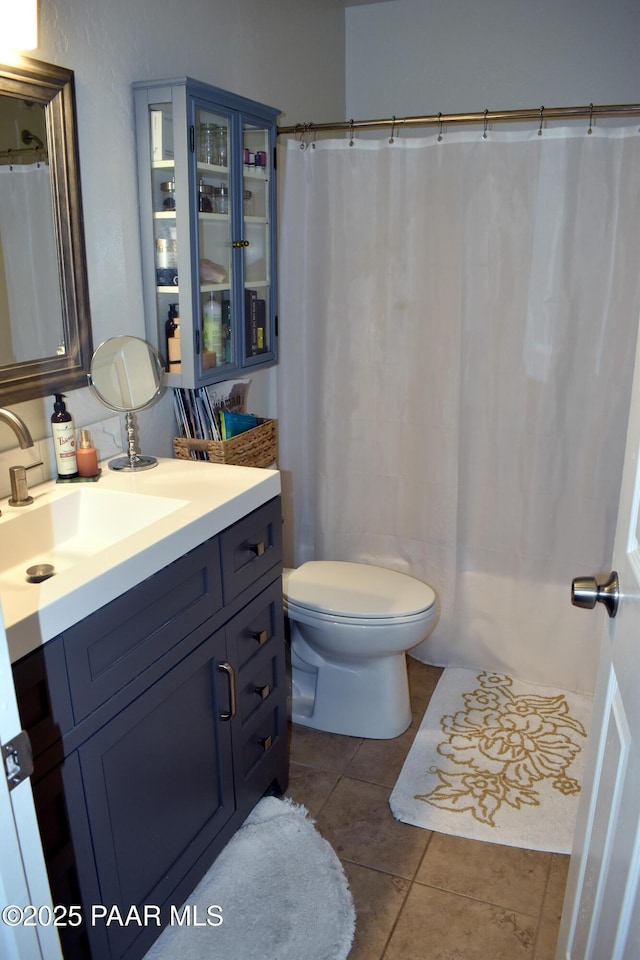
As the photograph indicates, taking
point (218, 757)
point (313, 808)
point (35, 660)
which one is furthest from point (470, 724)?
point (35, 660)

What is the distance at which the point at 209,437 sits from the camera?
2252 mm

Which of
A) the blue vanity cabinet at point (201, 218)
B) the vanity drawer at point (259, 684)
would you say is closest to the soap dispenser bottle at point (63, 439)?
the blue vanity cabinet at point (201, 218)

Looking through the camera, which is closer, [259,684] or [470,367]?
[259,684]

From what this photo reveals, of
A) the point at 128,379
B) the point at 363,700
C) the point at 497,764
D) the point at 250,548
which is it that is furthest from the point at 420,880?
the point at 128,379

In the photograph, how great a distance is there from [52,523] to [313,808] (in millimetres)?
1054

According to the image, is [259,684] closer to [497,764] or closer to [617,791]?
[497,764]

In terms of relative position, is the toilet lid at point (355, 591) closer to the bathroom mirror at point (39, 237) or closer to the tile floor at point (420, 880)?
the tile floor at point (420, 880)

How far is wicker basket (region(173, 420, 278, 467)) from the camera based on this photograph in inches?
86.9

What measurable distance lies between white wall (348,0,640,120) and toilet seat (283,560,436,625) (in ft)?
6.07

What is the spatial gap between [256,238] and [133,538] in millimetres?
1298

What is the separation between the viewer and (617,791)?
104 centimetres

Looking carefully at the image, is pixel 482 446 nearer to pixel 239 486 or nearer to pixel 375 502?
pixel 375 502

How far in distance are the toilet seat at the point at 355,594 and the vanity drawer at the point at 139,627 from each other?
26.1 inches

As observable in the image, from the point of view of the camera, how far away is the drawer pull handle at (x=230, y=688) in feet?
5.58
